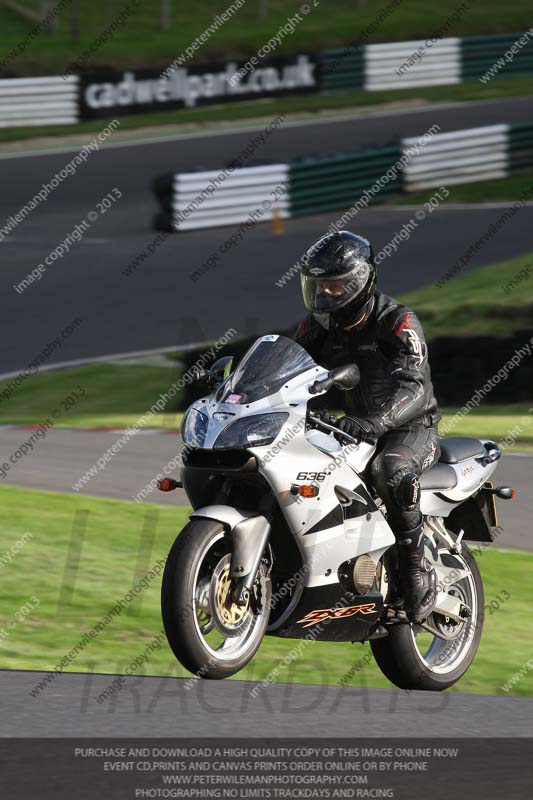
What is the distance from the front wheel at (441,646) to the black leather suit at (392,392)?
1.88 ft

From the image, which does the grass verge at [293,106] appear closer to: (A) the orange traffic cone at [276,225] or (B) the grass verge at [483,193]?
(B) the grass verge at [483,193]

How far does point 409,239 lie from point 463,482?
1720 cm

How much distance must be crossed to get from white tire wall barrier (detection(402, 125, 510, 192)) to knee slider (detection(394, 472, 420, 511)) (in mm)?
21104

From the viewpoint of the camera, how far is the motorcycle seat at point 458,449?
683 cm

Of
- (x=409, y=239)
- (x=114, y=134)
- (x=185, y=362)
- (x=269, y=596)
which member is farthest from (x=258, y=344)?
(x=114, y=134)

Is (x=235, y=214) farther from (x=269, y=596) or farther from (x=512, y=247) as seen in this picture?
(x=269, y=596)

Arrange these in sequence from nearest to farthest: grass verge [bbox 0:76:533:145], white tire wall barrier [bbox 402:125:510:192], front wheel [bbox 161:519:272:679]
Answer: front wheel [bbox 161:519:272:679], white tire wall barrier [bbox 402:125:510:192], grass verge [bbox 0:76:533:145]

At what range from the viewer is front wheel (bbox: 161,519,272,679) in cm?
557

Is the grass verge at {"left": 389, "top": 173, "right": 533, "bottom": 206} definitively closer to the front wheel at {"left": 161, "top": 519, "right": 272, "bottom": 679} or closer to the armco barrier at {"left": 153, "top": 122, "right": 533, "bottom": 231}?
the armco barrier at {"left": 153, "top": 122, "right": 533, "bottom": 231}

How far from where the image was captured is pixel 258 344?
6.11 m

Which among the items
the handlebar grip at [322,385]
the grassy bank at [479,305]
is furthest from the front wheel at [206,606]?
the grassy bank at [479,305]

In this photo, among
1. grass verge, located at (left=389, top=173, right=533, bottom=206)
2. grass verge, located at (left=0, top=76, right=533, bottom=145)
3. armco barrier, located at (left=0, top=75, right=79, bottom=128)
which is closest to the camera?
grass verge, located at (left=389, top=173, right=533, bottom=206)

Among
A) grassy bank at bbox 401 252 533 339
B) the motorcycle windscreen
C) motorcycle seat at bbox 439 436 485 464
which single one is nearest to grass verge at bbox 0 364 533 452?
grassy bank at bbox 401 252 533 339

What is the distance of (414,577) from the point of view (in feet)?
20.9
